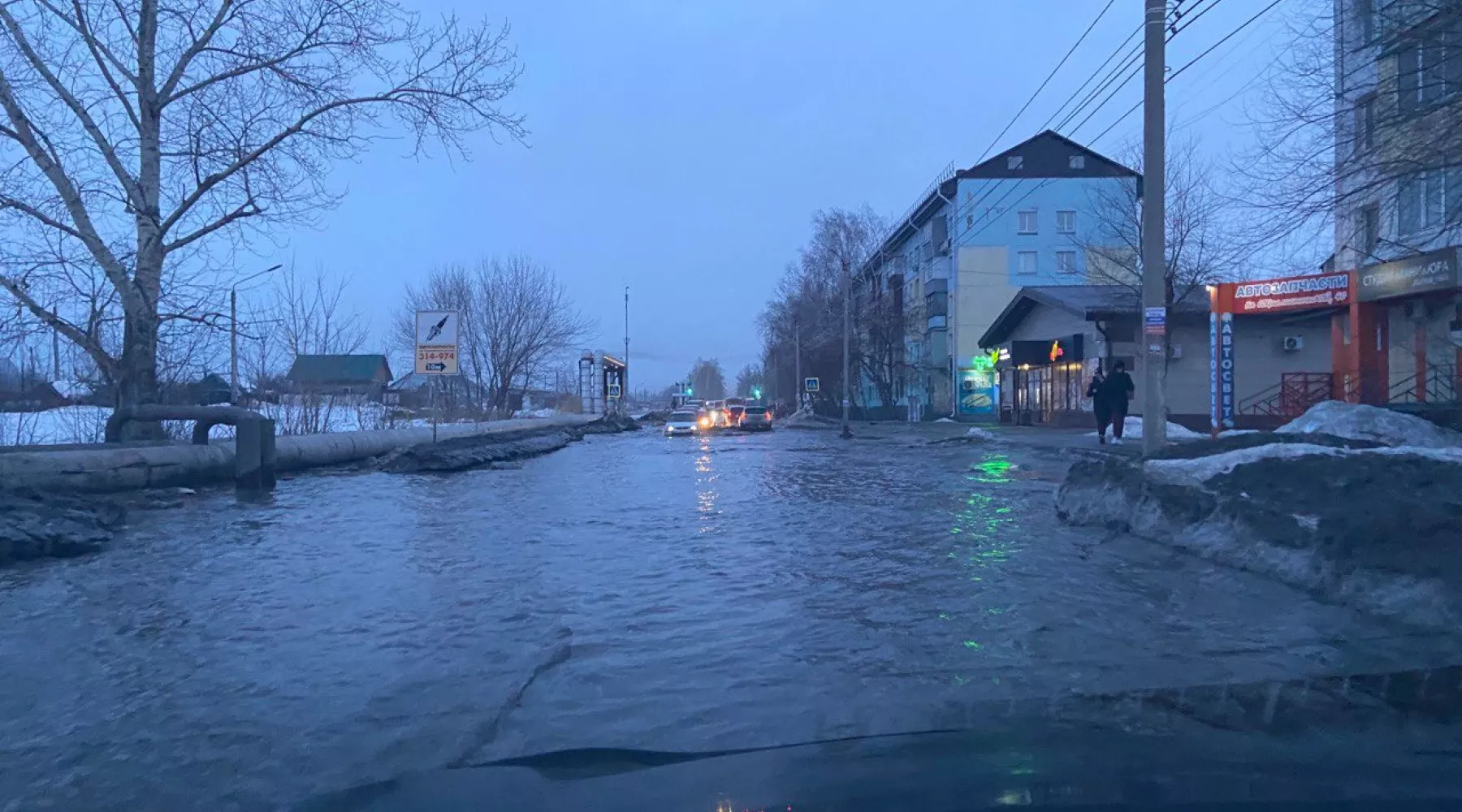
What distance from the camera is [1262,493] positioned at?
7719 mm

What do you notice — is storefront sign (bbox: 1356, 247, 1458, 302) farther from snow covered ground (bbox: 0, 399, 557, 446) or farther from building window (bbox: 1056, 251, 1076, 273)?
building window (bbox: 1056, 251, 1076, 273)

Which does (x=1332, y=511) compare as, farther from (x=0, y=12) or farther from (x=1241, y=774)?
(x=0, y=12)

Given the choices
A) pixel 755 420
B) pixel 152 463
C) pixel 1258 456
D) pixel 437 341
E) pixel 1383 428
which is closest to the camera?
pixel 1258 456

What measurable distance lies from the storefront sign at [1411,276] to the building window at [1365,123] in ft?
27.2

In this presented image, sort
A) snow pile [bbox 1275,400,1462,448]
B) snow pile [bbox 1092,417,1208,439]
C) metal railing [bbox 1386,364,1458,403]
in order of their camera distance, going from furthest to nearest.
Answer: snow pile [bbox 1092,417,1208,439], metal railing [bbox 1386,364,1458,403], snow pile [bbox 1275,400,1462,448]

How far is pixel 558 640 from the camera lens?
5.96 m

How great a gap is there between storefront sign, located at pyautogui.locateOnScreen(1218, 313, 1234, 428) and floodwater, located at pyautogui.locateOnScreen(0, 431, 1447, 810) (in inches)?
613

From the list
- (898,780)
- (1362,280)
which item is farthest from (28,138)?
(1362,280)

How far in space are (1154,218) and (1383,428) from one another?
6.13 metres

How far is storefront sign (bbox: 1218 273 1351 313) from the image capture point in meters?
23.3

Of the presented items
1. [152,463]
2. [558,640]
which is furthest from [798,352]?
[558,640]

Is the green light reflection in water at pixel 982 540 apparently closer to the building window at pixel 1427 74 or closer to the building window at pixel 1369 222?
the building window at pixel 1369 222

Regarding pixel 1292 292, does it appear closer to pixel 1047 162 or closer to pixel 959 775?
pixel 959 775

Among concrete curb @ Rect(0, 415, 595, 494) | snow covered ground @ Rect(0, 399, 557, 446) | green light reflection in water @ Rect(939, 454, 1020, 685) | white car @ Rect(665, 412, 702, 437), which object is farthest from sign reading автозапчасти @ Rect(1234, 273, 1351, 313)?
white car @ Rect(665, 412, 702, 437)
